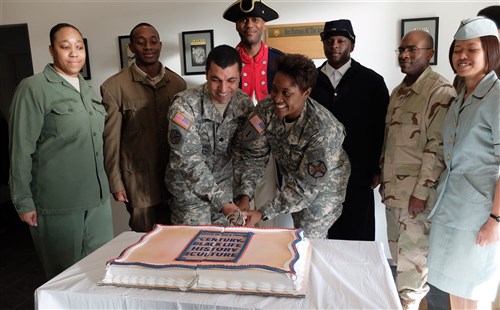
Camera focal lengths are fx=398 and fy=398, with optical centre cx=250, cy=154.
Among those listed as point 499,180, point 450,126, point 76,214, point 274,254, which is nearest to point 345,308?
point 274,254

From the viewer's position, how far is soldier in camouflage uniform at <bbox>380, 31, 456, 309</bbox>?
1.82 meters

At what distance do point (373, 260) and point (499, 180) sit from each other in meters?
0.70

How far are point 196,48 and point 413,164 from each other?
184 centimetres

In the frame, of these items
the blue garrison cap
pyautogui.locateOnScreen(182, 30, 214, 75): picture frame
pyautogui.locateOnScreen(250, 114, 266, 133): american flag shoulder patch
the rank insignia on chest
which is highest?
pyautogui.locateOnScreen(182, 30, 214, 75): picture frame

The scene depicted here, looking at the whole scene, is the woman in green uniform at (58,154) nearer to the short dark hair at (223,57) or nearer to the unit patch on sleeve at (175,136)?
the unit patch on sleeve at (175,136)

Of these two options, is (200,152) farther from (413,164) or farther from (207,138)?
(413,164)

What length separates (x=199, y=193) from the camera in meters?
1.80

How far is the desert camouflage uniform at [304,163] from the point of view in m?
1.73

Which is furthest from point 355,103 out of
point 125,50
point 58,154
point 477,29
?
point 125,50

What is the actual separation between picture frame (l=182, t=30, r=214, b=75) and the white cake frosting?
2.09 m

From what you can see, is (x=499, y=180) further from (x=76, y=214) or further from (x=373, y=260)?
(x=76, y=214)

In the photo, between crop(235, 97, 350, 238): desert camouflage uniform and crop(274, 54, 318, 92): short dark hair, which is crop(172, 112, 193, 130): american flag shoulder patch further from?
crop(274, 54, 318, 92): short dark hair

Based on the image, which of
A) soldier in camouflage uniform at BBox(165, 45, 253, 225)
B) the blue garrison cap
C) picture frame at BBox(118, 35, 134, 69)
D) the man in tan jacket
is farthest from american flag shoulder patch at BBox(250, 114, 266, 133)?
picture frame at BBox(118, 35, 134, 69)

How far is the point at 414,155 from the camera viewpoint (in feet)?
6.23
